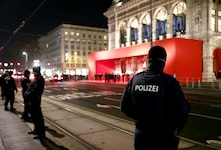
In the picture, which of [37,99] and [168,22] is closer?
[37,99]

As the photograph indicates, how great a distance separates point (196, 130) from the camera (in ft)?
26.3

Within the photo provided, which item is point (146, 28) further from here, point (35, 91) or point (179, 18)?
point (35, 91)

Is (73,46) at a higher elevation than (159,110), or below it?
higher

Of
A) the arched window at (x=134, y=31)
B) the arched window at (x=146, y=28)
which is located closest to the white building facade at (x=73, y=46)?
the arched window at (x=134, y=31)

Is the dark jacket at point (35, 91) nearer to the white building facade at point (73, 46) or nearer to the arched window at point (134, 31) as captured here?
the arched window at point (134, 31)

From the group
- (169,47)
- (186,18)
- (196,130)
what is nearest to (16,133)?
(196,130)

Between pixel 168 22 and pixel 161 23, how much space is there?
2590mm

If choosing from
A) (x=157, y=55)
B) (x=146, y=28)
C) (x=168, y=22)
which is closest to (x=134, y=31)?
(x=146, y=28)

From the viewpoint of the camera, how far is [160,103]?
2.87 meters

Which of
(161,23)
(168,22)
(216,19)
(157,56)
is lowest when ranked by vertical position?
(157,56)

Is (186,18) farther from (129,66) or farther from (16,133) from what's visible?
(16,133)

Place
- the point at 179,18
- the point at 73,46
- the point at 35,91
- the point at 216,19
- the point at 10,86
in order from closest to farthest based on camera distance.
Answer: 1. the point at 35,91
2. the point at 10,86
3. the point at 216,19
4. the point at 179,18
5. the point at 73,46

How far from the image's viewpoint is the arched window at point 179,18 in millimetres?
38250

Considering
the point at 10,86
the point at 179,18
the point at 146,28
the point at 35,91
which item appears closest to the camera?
the point at 35,91
